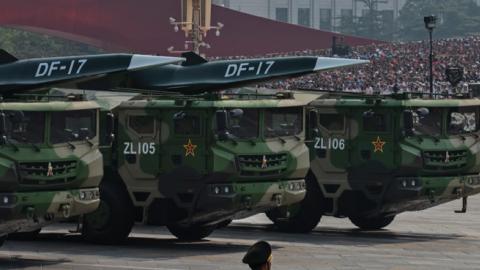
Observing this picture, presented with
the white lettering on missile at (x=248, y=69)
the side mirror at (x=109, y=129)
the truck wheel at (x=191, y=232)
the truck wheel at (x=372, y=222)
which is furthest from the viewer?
the white lettering on missile at (x=248, y=69)

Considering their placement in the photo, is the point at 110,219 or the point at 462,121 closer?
the point at 110,219

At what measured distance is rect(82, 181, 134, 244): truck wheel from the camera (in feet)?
71.2

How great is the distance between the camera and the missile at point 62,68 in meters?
24.8

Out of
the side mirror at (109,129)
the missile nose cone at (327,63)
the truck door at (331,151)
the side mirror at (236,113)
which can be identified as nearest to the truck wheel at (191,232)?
the truck door at (331,151)

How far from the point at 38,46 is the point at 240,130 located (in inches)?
4351

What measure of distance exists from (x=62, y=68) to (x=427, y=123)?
683cm

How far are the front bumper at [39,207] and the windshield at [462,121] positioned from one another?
736cm

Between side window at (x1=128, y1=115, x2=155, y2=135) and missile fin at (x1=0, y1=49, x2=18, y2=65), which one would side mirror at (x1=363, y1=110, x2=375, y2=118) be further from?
missile fin at (x1=0, y1=49, x2=18, y2=65)

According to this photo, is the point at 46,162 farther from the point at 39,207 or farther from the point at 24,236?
the point at 24,236

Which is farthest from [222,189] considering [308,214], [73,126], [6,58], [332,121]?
[6,58]

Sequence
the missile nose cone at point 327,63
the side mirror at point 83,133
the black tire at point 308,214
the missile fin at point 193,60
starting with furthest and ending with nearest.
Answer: the missile nose cone at point 327,63, the missile fin at point 193,60, the black tire at point 308,214, the side mirror at point 83,133

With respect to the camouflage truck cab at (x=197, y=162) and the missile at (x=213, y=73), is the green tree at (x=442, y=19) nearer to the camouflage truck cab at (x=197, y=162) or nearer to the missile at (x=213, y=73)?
the missile at (x=213, y=73)

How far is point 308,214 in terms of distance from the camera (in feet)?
80.5

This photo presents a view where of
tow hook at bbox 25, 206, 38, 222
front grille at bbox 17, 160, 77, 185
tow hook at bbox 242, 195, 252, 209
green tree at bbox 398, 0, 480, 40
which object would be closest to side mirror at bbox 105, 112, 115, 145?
front grille at bbox 17, 160, 77, 185
